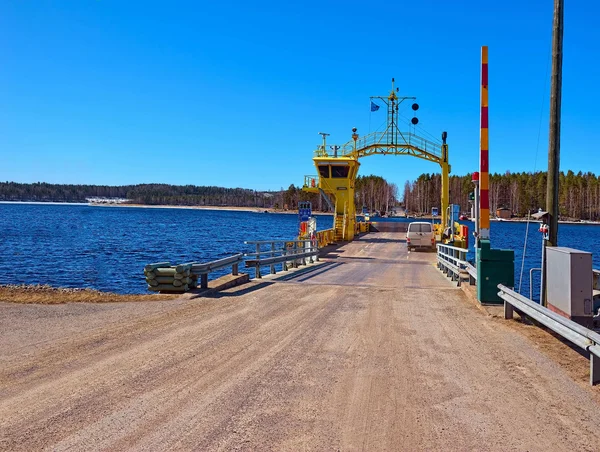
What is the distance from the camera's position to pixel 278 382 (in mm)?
6066

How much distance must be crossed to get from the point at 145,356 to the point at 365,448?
3.74 m

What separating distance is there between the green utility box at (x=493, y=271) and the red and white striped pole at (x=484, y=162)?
4.90ft

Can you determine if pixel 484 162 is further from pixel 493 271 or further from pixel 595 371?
pixel 595 371

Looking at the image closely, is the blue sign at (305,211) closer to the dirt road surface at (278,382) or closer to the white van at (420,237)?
the white van at (420,237)

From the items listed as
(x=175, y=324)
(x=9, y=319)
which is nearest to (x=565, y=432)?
(x=175, y=324)

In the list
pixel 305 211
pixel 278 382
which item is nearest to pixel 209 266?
pixel 278 382


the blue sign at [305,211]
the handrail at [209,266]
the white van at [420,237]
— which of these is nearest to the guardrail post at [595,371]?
the handrail at [209,266]

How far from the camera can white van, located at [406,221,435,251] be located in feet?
113

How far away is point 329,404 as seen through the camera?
Result: 5.41 metres

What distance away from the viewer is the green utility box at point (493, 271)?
35.3 feet

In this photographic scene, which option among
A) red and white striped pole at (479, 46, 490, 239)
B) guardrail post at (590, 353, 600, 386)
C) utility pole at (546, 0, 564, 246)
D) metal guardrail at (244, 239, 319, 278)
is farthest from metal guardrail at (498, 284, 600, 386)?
metal guardrail at (244, 239, 319, 278)

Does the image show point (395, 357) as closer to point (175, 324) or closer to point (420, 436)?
point (420, 436)

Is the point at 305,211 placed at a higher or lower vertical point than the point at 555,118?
lower

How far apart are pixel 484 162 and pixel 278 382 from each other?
8751 mm
